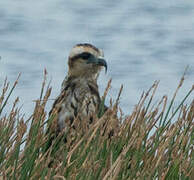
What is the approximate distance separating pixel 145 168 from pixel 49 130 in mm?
1028

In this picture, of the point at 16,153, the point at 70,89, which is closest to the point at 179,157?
the point at 16,153

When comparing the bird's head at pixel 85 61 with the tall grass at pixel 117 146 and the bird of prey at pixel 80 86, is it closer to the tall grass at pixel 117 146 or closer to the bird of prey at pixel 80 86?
the bird of prey at pixel 80 86

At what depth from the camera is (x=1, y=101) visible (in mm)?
5285

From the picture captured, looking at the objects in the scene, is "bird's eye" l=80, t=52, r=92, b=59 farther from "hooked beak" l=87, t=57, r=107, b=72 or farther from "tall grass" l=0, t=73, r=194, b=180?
"tall grass" l=0, t=73, r=194, b=180

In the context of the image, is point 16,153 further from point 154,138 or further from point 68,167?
point 154,138

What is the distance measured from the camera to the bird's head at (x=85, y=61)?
21.6 ft

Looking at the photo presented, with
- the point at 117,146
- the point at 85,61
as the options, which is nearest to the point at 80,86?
the point at 85,61

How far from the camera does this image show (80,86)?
6426 mm

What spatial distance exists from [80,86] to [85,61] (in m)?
0.29

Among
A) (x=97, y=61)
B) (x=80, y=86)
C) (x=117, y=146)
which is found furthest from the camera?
(x=97, y=61)

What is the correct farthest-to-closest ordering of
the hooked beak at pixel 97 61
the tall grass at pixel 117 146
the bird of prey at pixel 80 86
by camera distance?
the hooked beak at pixel 97 61
the bird of prey at pixel 80 86
the tall grass at pixel 117 146

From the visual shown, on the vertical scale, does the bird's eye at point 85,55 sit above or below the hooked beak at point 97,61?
above

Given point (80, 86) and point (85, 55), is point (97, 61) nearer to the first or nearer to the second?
point (85, 55)

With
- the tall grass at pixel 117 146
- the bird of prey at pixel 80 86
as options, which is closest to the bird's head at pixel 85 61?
the bird of prey at pixel 80 86
